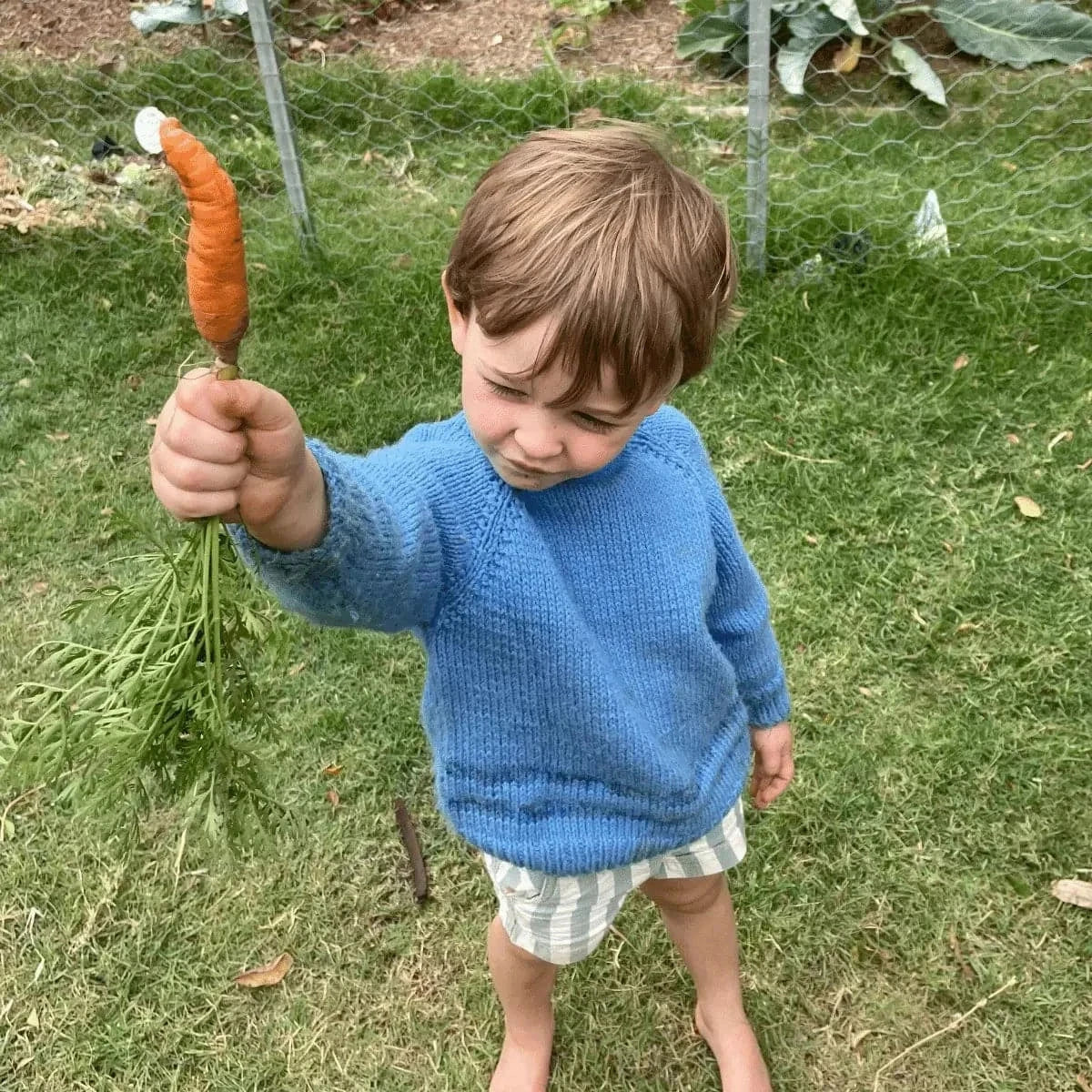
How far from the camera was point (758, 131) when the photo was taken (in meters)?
3.56

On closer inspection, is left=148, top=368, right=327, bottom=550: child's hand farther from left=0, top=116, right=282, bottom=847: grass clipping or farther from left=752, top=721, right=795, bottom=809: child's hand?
left=752, top=721, right=795, bottom=809: child's hand

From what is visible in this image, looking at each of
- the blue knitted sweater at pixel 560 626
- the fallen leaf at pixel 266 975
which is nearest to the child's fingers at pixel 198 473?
the blue knitted sweater at pixel 560 626

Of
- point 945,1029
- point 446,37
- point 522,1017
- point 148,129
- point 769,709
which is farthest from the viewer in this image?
point 446,37

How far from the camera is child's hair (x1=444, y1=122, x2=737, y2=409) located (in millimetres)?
1172

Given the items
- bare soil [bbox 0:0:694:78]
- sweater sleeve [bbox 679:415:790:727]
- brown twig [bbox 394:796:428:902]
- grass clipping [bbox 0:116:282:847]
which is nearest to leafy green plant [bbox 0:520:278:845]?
grass clipping [bbox 0:116:282:847]

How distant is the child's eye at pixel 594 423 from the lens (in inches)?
48.6

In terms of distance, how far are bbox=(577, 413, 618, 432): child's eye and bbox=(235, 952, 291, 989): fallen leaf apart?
1467 mm

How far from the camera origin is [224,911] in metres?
2.28

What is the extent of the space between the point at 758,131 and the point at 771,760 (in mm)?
2396

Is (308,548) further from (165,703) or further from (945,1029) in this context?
(945,1029)

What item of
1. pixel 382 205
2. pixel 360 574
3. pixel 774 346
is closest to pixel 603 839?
pixel 360 574

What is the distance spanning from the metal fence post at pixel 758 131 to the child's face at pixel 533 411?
8.39 feet

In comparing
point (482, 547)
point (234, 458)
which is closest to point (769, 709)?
point (482, 547)

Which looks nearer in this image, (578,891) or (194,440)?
(194,440)
